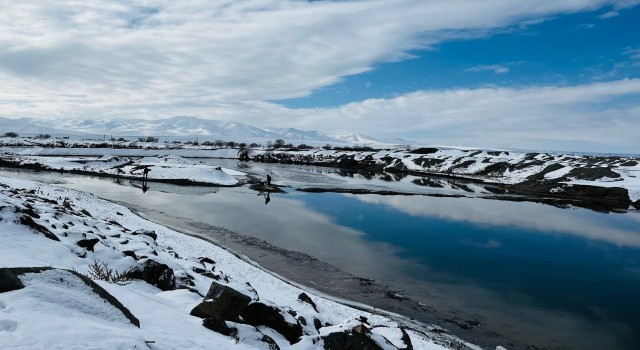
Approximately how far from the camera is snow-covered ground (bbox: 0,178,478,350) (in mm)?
4625

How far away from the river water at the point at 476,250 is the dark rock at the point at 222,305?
8.62 metres

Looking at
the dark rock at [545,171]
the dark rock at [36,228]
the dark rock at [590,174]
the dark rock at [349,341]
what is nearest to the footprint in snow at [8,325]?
the dark rock at [349,341]

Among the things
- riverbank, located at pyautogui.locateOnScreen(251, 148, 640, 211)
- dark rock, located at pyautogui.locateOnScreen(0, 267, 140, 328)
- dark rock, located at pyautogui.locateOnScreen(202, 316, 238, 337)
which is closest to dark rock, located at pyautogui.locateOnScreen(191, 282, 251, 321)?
dark rock, located at pyautogui.locateOnScreen(202, 316, 238, 337)

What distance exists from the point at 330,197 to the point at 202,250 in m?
26.4

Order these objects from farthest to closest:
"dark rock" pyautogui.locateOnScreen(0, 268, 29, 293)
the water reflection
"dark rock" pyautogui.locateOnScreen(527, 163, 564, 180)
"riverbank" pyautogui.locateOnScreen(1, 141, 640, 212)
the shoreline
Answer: "dark rock" pyautogui.locateOnScreen(527, 163, 564, 180), "riverbank" pyautogui.locateOnScreen(1, 141, 640, 212), the water reflection, the shoreline, "dark rock" pyautogui.locateOnScreen(0, 268, 29, 293)

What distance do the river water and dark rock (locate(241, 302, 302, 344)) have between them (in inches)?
297

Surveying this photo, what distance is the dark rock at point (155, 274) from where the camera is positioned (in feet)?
31.1

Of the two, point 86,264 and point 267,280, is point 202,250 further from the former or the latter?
point 86,264

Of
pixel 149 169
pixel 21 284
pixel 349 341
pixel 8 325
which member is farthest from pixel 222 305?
pixel 149 169

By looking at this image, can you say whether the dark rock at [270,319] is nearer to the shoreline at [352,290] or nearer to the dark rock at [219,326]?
the dark rock at [219,326]

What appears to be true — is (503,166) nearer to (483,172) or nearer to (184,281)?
(483,172)

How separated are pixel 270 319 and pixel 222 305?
110 centimetres

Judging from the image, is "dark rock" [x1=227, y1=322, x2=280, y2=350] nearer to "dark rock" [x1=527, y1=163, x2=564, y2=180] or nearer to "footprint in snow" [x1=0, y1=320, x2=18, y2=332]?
"footprint in snow" [x1=0, y1=320, x2=18, y2=332]

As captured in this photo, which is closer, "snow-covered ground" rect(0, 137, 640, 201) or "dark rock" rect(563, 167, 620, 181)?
"snow-covered ground" rect(0, 137, 640, 201)
